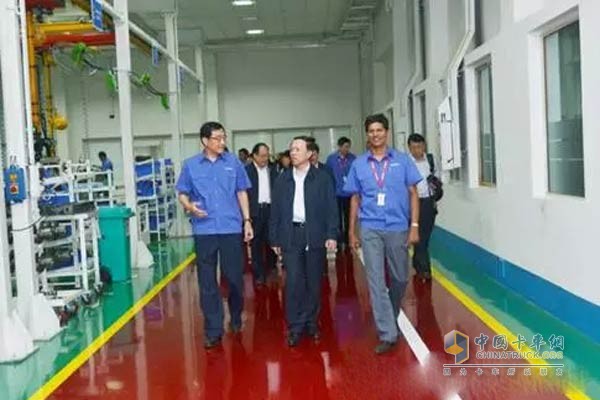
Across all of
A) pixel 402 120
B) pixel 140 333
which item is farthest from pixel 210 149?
pixel 402 120

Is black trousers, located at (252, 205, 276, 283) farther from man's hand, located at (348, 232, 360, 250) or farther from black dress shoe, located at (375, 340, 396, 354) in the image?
black dress shoe, located at (375, 340, 396, 354)

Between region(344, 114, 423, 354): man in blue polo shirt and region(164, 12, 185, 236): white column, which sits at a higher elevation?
region(164, 12, 185, 236): white column

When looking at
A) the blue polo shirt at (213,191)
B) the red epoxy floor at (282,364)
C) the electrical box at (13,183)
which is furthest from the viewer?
the electrical box at (13,183)

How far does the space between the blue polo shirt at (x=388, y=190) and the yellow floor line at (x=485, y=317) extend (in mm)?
1296

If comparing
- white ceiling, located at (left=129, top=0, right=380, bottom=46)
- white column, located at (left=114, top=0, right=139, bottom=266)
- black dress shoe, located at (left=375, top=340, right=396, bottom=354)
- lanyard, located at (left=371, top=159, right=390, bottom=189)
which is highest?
white ceiling, located at (left=129, top=0, right=380, bottom=46)

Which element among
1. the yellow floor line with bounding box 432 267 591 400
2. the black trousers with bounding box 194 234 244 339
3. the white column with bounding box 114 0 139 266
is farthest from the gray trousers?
the white column with bounding box 114 0 139 266

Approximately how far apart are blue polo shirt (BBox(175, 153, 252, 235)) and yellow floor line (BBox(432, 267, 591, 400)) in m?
2.36

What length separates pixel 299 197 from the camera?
19.1ft

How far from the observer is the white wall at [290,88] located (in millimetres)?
22391

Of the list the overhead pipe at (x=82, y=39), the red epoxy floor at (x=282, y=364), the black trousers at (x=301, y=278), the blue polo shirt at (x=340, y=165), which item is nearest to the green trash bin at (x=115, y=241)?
the red epoxy floor at (x=282, y=364)

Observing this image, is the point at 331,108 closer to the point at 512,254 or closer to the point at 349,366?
the point at 512,254

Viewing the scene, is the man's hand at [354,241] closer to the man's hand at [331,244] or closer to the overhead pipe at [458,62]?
the man's hand at [331,244]

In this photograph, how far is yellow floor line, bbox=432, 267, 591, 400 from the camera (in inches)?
171

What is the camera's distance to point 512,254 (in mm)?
7391
